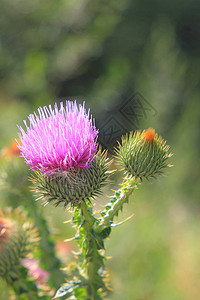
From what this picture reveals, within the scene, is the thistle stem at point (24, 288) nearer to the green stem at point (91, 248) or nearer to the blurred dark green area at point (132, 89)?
the green stem at point (91, 248)

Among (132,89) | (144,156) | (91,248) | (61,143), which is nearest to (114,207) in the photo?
(91,248)

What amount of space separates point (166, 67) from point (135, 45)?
4899 mm

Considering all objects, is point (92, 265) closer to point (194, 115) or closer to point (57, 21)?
point (194, 115)

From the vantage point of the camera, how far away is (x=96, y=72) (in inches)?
458

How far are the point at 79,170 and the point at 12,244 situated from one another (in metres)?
0.85

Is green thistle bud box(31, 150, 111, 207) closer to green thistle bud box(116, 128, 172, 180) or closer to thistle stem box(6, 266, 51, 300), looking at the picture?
green thistle bud box(116, 128, 172, 180)

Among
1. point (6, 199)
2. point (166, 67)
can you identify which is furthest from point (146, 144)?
point (166, 67)

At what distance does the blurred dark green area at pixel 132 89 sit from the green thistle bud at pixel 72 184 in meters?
0.36

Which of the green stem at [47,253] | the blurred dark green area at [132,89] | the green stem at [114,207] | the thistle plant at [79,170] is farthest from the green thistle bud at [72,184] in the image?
the green stem at [47,253]

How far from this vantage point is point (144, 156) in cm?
198

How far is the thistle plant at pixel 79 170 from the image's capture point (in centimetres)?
169

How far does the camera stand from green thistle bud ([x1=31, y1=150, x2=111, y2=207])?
1720mm

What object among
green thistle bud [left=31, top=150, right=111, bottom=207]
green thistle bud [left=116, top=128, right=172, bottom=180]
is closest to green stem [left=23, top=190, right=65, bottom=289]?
green thistle bud [left=31, top=150, right=111, bottom=207]

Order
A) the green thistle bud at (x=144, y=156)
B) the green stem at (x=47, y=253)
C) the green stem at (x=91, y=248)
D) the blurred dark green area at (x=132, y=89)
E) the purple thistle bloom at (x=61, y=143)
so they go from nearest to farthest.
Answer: the purple thistle bloom at (x=61, y=143), the green stem at (x=91, y=248), the green thistle bud at (x=144, y=156), the green stem at (x=47, y=253), the blurred dark green area at (x=132, y=89)
